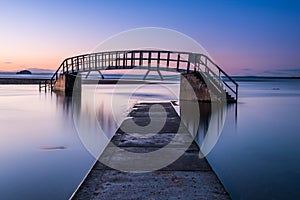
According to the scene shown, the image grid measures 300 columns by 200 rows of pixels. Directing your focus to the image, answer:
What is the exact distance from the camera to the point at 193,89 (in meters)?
20.5

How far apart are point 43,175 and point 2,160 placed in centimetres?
148

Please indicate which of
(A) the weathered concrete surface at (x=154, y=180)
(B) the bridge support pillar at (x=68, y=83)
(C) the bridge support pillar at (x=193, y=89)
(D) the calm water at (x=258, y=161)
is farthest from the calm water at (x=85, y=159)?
(B) the bridge support pillar at (x=68, y=83)

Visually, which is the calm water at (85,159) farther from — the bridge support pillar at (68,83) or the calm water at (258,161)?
the bridge support pillar at (68,83)

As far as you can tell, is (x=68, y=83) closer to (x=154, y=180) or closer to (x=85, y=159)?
(x=85, y=159)

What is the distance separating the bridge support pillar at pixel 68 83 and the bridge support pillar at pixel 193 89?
912 centimetres

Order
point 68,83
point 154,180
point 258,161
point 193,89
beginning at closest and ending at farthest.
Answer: point 154,180
point 258,161
point 193,89
point 68,83

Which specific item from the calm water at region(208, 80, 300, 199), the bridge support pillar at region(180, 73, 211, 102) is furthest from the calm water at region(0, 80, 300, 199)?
the bridge support pillar at region(180, 73, 211, 102)

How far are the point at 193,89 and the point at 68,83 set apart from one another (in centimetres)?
1089

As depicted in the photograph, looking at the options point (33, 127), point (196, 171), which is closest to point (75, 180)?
point (196, 171)

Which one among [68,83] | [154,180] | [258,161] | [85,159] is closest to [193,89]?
[68,83]

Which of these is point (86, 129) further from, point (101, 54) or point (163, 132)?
point (101, 54)

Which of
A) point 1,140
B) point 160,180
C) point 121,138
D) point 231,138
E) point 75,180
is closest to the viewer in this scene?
point 160,180

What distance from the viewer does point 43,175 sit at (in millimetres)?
5508

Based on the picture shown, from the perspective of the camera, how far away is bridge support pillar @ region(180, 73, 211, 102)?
1935 centimetres
